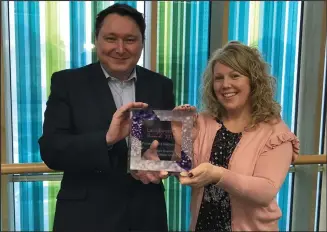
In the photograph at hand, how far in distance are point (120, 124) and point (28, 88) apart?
3.37 feet

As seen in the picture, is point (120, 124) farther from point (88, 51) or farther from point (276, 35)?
point (276, 35)

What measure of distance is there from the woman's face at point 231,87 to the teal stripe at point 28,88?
1.15m

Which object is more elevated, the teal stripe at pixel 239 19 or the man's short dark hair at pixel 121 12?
the teal stripe at pixel 239 19

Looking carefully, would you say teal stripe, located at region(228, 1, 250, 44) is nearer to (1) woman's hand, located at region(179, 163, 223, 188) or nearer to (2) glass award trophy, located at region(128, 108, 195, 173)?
(2) glass award trophy, located at region(128, 108, 195, 173)

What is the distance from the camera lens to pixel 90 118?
110 cm

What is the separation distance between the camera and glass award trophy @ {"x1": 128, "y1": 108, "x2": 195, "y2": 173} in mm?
979

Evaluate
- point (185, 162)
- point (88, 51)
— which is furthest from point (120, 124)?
point (88, 51)

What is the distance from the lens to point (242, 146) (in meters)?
1.04

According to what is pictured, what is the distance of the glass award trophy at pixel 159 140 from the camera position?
0.98 metres

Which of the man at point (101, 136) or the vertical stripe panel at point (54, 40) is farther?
the vertical stripe panel at point (54, 40)

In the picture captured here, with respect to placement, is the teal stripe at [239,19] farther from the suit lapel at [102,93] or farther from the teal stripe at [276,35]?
the suit lapel at [102,93]

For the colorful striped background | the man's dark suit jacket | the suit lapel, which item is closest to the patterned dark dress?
the man's dark suit jacket

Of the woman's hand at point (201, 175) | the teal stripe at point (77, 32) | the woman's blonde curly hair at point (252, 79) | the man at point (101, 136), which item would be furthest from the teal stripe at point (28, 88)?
the woman's hand at point (201, 175)

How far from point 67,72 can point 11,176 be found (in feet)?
3.37
